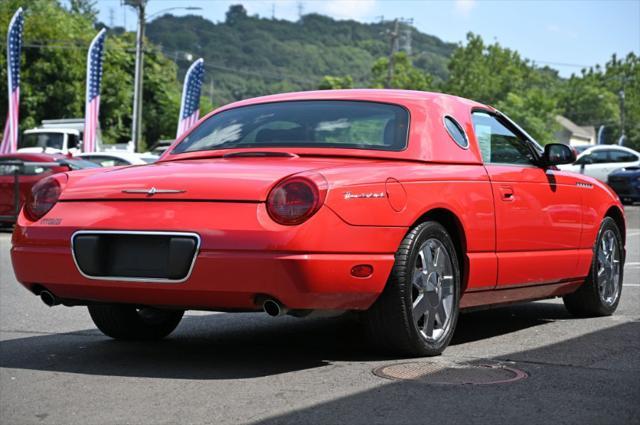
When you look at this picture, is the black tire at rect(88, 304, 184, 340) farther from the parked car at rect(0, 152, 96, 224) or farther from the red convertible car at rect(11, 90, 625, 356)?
the parked car at rect(0, 152, 96, 224)

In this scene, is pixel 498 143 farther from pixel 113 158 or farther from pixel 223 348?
pixel 113 158

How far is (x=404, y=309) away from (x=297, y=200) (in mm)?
837

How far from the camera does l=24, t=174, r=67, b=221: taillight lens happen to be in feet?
20.3

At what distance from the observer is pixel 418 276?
6.11m

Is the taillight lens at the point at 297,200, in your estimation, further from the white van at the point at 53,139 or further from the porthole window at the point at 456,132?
the white van at the point at 53,139

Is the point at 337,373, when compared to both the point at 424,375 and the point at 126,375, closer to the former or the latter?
the point at 424,375

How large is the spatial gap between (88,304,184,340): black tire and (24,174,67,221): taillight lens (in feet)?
2.63

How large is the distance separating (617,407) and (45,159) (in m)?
17.3

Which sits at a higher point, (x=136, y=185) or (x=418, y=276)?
(x=136, y=185)

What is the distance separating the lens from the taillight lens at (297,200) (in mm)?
5500

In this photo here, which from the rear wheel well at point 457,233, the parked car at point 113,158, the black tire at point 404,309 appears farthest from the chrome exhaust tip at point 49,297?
the parked car at point 113,158

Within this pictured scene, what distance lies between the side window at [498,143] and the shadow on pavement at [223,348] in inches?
42.5

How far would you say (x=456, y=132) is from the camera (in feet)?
22.4

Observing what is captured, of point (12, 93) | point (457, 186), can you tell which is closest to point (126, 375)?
point (457, 186)
